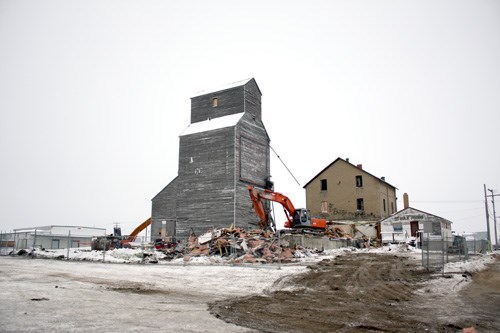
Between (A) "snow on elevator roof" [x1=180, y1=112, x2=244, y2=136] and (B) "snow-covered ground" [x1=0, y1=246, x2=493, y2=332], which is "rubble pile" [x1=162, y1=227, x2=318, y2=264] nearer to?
(B) "snow-covered ground" [x1=0, y1=246, x2=493, y2=332]

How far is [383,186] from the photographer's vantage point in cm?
5125

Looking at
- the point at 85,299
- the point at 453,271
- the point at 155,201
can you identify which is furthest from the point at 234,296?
the point at 155,201

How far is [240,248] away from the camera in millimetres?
26141

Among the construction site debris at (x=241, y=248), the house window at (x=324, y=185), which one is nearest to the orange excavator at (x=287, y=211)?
the construction site debris at (x=241, y=248)

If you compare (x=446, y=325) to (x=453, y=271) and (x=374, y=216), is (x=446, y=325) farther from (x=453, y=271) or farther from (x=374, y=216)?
(x=374, y=216)

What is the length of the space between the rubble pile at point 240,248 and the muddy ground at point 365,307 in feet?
35.1

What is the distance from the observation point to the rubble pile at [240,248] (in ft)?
81.4

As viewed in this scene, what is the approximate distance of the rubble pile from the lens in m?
24.8

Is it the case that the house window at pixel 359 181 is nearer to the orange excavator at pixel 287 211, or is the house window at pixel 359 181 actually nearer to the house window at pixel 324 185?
the house window at pixel 324 185

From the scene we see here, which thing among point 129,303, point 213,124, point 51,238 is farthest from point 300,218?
point 51,238

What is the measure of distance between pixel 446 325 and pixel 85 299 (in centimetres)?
753

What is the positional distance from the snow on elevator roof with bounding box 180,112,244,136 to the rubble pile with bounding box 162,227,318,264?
11651mm

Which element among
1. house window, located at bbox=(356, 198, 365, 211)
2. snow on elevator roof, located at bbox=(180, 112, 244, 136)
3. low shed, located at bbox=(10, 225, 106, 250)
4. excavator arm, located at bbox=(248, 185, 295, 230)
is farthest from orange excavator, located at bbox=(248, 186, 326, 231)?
house window, located at bbox=(356, 198, 365, 211)

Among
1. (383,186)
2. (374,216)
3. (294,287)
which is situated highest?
(383,186)
